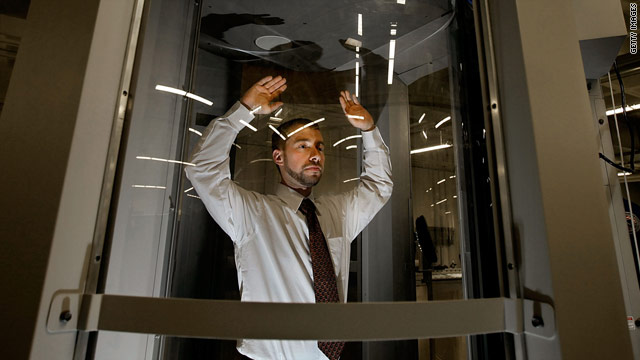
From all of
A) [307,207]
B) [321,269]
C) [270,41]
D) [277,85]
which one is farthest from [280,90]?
[321,269]

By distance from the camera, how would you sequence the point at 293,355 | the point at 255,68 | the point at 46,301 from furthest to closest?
the point at 255,68
the point at 293,355
the point at 46,301

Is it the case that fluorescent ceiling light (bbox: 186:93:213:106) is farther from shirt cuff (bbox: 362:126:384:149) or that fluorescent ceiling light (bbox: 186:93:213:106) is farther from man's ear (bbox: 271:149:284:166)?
shirt cuff (bbox: 362:126:384:149)

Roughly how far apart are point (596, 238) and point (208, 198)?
2.04 feet

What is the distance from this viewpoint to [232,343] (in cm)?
59

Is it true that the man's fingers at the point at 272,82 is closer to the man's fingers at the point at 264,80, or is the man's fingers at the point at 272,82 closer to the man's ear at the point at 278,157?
the man's fingers at the point at 264,80

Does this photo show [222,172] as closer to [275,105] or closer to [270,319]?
[275,105]

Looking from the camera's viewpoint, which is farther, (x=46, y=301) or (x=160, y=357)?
(x=160, y=357)

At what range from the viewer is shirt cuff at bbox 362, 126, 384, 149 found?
26.8 inches

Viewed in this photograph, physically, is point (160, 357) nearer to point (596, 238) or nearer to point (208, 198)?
point (208, 198)

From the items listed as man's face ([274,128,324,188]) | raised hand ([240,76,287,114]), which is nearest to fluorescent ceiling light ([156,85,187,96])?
raised hand ([240,76,287,114])

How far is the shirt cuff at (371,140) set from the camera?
681 mm

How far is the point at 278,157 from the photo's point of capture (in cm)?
65

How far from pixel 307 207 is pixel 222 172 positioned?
0.16 meters

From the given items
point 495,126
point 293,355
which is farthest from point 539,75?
point 293,355
